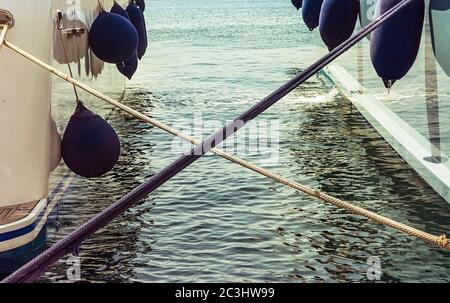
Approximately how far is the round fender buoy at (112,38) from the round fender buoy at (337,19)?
2.51 metres

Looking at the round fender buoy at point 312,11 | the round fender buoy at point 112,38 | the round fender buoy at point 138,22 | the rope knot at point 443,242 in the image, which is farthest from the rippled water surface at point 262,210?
the rope knot at point 443,242

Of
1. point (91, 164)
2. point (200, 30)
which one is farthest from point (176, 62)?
point (91, 164)

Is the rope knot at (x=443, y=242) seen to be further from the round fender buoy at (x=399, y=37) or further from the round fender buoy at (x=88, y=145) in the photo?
the round fender buoy at (x=88, y=145)

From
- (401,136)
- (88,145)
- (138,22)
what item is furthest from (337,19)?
(138,22)

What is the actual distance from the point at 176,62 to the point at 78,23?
56.2ft

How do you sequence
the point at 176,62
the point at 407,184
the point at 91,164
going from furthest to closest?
the point at 176,62
the point at 407,184
the point at 91,164

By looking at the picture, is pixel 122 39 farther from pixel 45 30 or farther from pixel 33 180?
pixel 33 180

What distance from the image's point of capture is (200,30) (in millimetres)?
43250

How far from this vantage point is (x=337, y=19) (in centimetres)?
1007

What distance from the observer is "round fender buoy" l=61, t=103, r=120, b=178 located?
7672mm

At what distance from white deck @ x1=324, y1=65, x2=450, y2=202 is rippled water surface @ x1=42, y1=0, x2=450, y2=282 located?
198 mm

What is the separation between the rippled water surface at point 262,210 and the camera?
7.48 meters

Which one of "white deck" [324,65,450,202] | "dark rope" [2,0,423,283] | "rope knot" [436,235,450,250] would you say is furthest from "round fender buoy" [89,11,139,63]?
"rope knot" [436,235,450,250]

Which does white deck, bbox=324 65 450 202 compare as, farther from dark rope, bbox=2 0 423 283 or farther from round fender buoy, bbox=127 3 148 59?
dark rope, bbox=2 0 423 283
